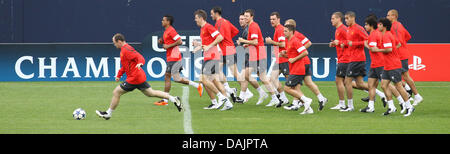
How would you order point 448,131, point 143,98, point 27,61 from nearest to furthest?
1. point 448,131
2. point 143,98
3. point 27,61

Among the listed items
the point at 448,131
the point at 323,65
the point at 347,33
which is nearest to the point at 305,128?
the point at 448,131

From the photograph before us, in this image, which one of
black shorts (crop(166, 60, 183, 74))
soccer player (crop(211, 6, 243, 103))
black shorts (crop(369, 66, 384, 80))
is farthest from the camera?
black shorts (crop(166, 60, 183, 74))

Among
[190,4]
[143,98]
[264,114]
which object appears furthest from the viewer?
[190,4]

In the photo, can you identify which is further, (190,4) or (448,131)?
(190,4)

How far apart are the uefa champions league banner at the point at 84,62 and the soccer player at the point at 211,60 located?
7.29 metres

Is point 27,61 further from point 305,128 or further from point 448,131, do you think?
point 448,131

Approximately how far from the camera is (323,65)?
829 inches

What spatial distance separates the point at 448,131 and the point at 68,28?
1545cm

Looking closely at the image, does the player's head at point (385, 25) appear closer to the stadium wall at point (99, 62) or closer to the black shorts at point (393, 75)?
the black shorts at point (393, 75)

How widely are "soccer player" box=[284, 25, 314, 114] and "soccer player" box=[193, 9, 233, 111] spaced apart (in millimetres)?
1350

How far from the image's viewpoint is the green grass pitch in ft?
33.4

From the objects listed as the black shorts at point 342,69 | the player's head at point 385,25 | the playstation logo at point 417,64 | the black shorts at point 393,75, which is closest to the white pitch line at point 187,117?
the black shorts at point 342,69

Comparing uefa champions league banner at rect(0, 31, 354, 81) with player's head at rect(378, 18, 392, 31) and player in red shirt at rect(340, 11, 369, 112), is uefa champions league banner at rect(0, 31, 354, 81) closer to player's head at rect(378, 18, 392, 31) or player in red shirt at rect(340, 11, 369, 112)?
player in red shirt at rect(340, 11, 369, 112)

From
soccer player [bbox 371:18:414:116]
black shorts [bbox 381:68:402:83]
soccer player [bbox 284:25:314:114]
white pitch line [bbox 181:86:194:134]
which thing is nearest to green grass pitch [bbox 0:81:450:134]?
white pitch line [bbox 181:86:194:134]
